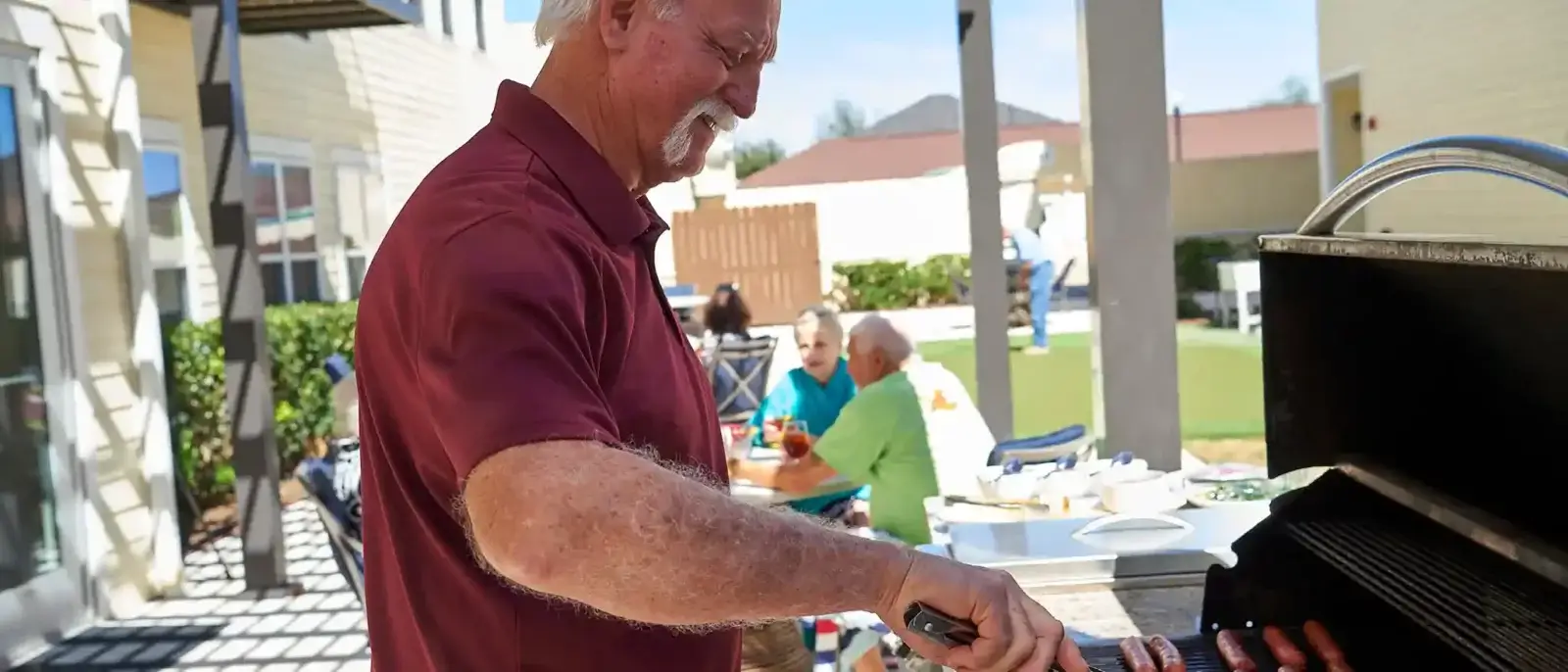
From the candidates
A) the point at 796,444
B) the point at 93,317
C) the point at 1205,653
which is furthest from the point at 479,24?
the point at 1205,653

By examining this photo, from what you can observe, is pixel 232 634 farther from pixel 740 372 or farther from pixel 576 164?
pixel 576 164

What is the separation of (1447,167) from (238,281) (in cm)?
605

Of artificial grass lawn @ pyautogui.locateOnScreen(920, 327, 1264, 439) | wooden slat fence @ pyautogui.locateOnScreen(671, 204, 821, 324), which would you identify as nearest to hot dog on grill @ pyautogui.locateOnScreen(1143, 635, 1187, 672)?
artificial grass lawn @ pyautogui.locateOnScreen(920, 327, 1264, 439)

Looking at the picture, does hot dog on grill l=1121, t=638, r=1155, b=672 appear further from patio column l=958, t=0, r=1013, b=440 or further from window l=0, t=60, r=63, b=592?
window l=0, t=60, r=63, b=592

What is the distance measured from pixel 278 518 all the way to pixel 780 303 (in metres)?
13.6

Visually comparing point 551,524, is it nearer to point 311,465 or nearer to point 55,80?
point 311,465

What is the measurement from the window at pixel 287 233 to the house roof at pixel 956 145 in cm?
2011

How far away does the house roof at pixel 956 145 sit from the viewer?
3092 centimetres

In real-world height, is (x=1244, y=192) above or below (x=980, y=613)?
above

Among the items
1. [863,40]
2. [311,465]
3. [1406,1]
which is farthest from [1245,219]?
[863,40]

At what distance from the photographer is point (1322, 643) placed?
1780mm

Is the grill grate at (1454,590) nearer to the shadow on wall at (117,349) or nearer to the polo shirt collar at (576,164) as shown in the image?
the polo shirt collar at (576,164)

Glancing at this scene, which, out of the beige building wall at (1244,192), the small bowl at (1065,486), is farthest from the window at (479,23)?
the small bowl at (1065,486)

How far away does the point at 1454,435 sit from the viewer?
175 cm
